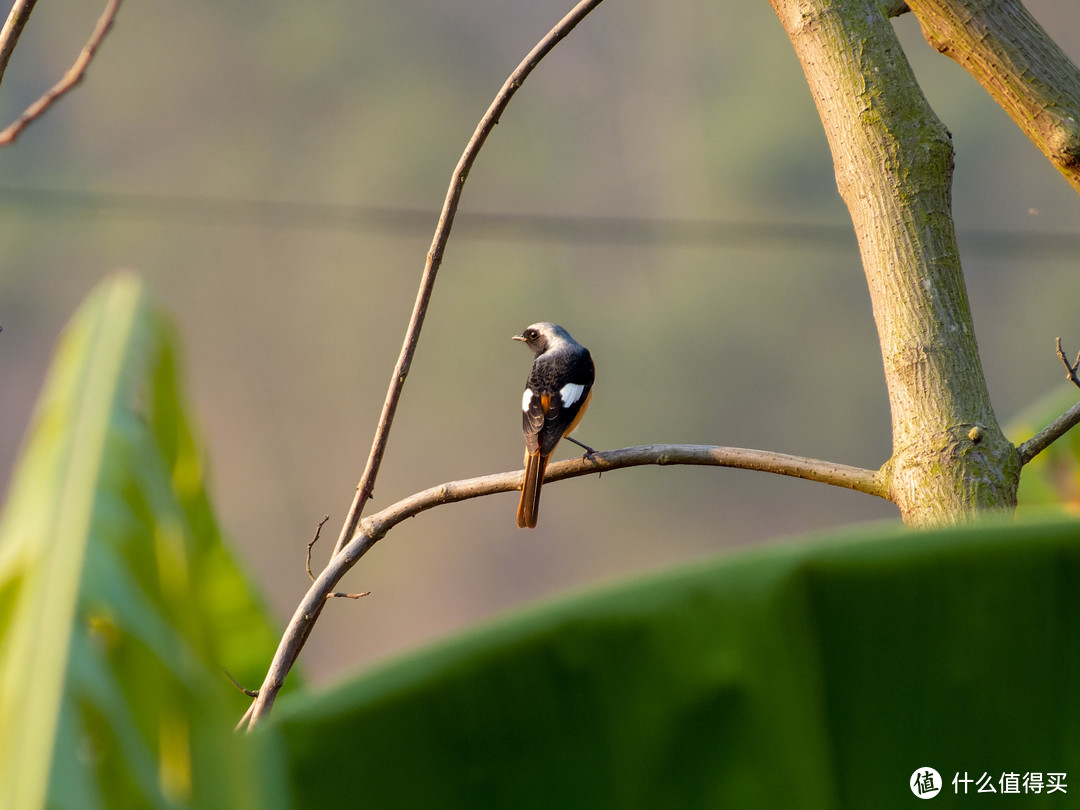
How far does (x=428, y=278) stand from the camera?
845 millimetres

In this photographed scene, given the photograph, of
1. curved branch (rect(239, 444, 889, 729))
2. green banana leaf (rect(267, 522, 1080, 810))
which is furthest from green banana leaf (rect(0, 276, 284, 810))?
curved branch (rect(239, 444, 889, 729))

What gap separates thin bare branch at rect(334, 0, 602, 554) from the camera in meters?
0.84

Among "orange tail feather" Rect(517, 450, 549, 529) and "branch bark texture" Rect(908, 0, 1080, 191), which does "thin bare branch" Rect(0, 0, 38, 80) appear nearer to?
"branch bark texture" Rect(908, 0, 1080, 191)

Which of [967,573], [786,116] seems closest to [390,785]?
[967,573]

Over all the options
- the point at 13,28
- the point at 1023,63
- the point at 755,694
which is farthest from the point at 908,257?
the point at 13,28

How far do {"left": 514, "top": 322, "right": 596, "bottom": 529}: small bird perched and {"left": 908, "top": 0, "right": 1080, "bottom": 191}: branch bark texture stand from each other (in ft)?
2.42

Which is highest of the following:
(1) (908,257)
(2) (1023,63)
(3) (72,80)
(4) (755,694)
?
(3) (72,80)

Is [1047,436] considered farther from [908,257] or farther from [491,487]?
[491,487]

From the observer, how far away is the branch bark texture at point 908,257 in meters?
0.62

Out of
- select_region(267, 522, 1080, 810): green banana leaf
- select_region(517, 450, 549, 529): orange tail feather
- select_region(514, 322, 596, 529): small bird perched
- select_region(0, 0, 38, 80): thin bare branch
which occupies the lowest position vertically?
select_region(267, 522, 1080, 810): green banana leaf

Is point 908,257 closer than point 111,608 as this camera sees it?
No

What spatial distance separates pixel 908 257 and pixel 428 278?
42cm

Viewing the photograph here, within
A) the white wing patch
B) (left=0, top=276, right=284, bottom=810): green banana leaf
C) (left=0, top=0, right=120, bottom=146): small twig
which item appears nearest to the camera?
(left=0, top=276, right=284, bottom=810): green banana leaf

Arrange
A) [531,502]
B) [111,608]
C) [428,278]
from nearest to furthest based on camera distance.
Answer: [111,608]
[428,278]
[531,502]
